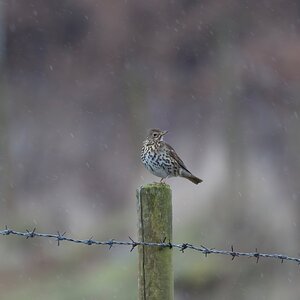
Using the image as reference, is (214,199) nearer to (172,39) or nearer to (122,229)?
(122,229)

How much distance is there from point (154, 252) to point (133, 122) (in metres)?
17.3

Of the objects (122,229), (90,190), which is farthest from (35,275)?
(90,190)

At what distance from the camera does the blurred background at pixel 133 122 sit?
1814 centimetres

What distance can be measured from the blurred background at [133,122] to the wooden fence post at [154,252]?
430 inches

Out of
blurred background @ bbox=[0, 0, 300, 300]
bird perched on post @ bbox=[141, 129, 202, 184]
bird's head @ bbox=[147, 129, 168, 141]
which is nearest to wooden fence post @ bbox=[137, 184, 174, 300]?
bird perched on post @ bbox=[141, 129, 202, 184]

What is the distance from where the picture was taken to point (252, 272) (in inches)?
588

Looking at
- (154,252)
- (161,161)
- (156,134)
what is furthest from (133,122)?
(154,252)

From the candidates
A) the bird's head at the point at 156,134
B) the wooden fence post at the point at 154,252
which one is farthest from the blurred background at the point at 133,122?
the wooden fence post at the point at 154,252

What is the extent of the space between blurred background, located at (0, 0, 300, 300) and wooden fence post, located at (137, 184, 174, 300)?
10931mm

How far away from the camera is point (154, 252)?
516 cm

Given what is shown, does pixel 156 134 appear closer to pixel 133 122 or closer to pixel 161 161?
pixel 161 161

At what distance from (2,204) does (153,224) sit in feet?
49.7

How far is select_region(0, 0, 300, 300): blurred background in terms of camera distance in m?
18.1

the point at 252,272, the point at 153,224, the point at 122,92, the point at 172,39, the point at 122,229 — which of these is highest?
the point at 172,39
